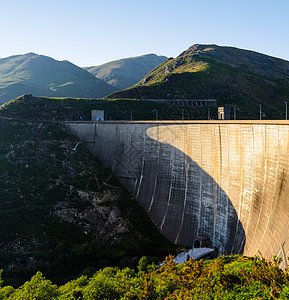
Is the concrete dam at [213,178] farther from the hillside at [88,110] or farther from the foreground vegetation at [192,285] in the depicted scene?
the hillside at [88,110]

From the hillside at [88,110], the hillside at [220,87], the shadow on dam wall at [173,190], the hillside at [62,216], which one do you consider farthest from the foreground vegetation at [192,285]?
the hillside at [220,87]

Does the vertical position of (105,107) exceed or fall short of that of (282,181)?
it exceeds it

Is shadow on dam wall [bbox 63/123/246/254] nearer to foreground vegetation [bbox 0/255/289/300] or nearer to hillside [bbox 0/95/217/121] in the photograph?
foreground vegetation [bbox 0/255/289/300]

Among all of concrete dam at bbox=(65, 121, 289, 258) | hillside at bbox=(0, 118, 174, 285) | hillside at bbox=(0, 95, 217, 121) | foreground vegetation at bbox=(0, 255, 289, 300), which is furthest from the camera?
hillside at bbox=(0, 95, 217, 121)

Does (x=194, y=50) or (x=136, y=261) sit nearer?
(x=136, y=261)

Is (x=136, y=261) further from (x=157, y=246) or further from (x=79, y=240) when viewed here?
(x=79, y=240)

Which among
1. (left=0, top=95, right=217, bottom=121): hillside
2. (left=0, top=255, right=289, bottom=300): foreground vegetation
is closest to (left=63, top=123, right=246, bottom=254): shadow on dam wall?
(left=0, top=255, right=289, bottom=300): foreground vegetation

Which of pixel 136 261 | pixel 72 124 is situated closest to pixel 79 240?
pixel 136 261
